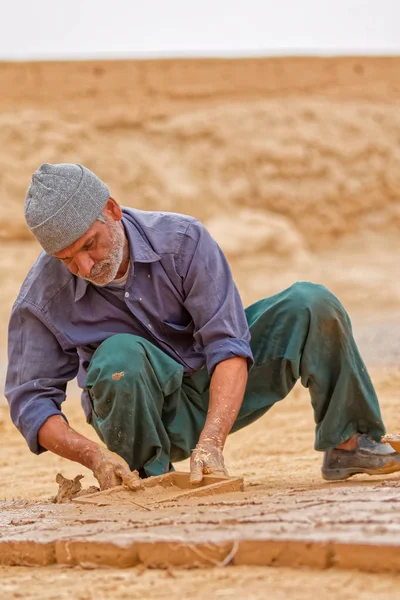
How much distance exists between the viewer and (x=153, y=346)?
3334mm

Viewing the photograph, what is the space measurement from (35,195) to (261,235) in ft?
30.7

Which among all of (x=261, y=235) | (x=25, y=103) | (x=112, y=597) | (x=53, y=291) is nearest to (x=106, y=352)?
(x=53, y=291)

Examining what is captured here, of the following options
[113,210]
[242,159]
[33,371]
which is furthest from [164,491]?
[242,159]

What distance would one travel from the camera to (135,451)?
3.37 meters

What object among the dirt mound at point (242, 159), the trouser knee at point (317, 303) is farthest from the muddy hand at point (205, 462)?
the dirt mound at point (242, 159)

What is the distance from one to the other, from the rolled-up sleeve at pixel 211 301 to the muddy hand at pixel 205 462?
12.4 inches

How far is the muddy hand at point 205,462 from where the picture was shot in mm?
3037

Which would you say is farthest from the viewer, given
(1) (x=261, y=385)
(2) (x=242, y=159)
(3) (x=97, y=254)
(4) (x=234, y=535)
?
(2) (x=242, y=159)

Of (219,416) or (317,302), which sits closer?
(219,416)

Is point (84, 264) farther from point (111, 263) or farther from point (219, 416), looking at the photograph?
point (219, 416)

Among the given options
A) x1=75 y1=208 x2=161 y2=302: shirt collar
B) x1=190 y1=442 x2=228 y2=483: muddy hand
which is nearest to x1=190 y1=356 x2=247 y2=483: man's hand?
x1=190 y1=442 x2=228 y2=483: muddy hand

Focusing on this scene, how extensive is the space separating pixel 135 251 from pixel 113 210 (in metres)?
0.17

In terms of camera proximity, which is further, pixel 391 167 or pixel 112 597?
pixel 391 167

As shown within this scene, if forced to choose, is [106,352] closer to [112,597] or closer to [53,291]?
[53,291]
